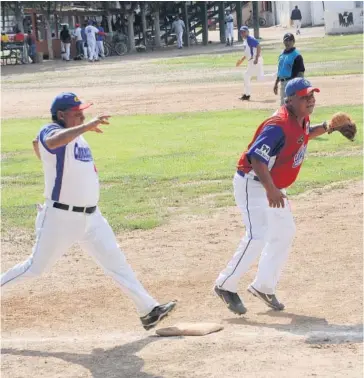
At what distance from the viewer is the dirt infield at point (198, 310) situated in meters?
7.07

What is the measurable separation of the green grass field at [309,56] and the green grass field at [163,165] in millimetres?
12178

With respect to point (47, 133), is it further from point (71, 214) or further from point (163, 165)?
point (163, 165)

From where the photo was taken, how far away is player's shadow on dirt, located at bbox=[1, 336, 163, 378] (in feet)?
22.9

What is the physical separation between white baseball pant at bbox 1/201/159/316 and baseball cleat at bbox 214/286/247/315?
2.85 ft

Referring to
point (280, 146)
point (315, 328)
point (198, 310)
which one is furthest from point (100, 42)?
point (315, 328)

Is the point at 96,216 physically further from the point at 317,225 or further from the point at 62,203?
the point at 317,225

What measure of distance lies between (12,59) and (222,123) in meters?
32.7

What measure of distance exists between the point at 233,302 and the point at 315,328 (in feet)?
2.73

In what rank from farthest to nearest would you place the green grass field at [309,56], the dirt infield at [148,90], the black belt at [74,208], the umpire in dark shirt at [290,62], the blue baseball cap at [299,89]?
the green grass field at [309,56], the dirt infield at [148,90], the umpire in dark shirt at [290,62], the blue baseball cap at [299,89], the black belt at [74,208]

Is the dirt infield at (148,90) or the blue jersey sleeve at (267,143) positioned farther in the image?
the dirt infield at (148,90)

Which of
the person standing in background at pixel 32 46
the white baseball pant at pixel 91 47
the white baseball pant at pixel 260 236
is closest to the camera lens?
the white baseball pant at pixel 260 236

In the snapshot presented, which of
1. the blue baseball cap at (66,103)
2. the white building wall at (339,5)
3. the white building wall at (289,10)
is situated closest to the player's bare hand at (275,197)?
the blue baseball cap at (66,103)

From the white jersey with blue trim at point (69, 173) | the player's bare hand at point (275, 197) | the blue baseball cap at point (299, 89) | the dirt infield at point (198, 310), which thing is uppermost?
the blue baseball cap at point (299, 89)

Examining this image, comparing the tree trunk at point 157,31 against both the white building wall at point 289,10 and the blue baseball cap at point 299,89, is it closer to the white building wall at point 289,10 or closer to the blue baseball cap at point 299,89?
the white building wall at point 289,10
